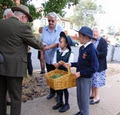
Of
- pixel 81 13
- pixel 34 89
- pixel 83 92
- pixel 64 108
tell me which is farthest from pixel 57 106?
pixel 81 13

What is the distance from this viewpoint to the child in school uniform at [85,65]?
286cm

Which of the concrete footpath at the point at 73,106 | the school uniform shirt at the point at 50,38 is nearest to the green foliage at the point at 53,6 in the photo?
the school uniform shirt at the point at 50,38

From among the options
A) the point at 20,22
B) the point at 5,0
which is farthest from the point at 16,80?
the point at 5,0

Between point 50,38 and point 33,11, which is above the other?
point 33,11

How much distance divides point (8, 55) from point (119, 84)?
442cm

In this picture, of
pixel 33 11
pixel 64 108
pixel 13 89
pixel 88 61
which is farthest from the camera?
pixel 33 11

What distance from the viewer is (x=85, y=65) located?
2.94 m

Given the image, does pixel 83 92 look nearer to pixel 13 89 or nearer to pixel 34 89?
pixel 13 89

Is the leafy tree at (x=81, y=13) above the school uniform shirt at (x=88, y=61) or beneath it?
above

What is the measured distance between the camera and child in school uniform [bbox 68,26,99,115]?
2.86 m

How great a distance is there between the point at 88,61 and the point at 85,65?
87mm

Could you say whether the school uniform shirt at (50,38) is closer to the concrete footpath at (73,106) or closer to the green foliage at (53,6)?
the concrete footpath at (73,106)

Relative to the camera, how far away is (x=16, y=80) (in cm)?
264

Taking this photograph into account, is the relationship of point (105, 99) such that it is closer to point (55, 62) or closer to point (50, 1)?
point (55, 62)
